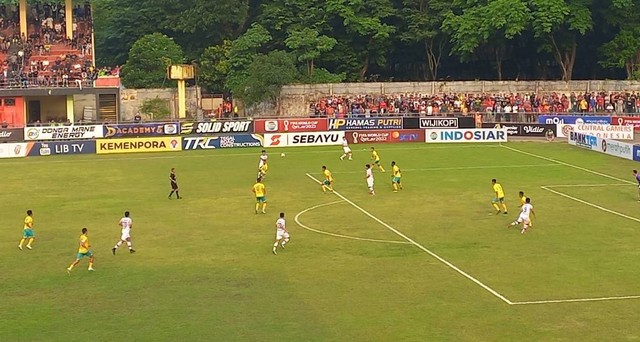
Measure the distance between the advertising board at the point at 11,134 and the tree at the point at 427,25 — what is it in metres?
37.7

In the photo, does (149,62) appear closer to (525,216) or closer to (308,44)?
(308,44)

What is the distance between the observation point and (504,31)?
82188 millimetres

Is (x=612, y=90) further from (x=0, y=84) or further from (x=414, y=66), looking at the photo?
(x=0, y=84)

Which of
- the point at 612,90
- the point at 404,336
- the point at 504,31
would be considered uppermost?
the point at 504,31

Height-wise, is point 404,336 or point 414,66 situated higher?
point 414,66

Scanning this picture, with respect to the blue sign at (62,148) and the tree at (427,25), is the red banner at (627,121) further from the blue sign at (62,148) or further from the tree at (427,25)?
the blue sign at (62,148)

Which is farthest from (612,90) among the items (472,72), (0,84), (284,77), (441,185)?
(0,84)

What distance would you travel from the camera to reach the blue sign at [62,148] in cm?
6250

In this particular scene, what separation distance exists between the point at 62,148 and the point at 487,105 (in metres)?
32.7

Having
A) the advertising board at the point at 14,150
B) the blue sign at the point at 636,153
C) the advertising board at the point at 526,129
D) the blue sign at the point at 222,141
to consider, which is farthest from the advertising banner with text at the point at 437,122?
the advertising board at the point at 14,150

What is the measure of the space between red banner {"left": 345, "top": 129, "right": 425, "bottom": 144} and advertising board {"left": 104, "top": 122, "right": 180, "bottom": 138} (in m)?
13.8

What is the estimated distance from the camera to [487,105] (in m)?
72.9

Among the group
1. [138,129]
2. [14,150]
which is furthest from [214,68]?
[14,150]

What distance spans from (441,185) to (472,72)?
50707 mm
